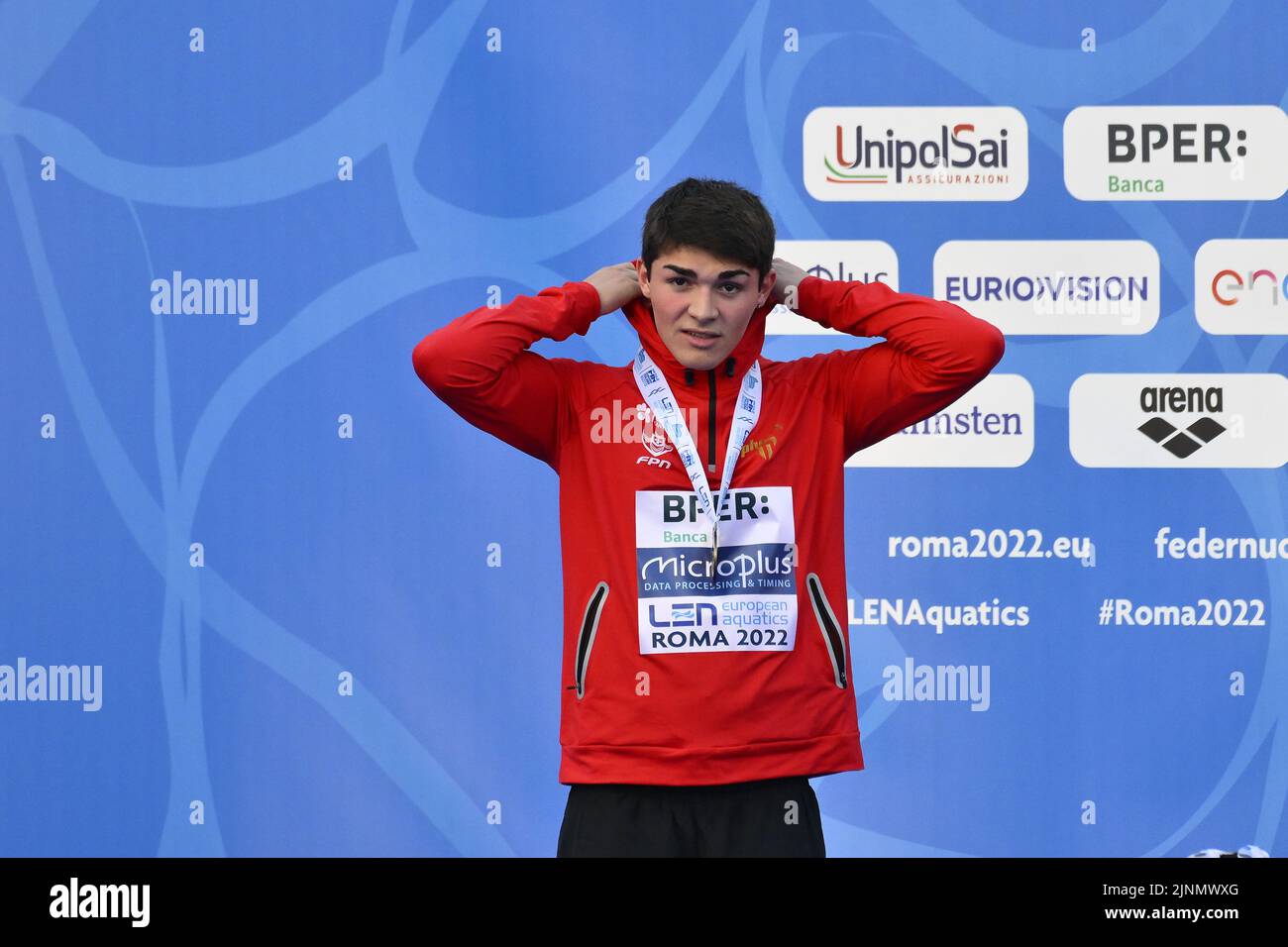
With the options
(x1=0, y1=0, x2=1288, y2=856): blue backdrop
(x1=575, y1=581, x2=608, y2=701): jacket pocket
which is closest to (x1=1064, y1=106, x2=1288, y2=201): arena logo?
(x1=0, y1=0, x2=1288, y2=856): blue backdrop

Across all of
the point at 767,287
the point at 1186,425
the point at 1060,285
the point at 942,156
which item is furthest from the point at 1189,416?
the point at 767,287

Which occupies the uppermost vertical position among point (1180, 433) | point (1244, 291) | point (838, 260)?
point (838, 260)

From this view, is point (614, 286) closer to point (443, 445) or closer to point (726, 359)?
point (726, 359)

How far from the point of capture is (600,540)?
237 cm

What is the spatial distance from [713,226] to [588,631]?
2.14ft

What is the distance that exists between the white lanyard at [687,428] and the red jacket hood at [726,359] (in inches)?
0.5

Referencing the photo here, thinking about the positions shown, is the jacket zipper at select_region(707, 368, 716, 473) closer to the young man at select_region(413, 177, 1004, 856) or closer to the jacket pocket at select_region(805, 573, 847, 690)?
the young man at select_region(413, 177, 1004, 856)

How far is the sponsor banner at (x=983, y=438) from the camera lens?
3746 mm

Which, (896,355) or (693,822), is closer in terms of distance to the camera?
(693,822)

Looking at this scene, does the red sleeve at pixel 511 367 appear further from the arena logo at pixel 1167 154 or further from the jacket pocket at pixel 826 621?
the arena logo at pixel 1167 154

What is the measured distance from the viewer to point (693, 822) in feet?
7.36

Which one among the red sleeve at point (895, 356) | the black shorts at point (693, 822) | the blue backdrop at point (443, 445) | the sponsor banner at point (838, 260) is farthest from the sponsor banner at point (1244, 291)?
the black shorts at point (693, 822)
